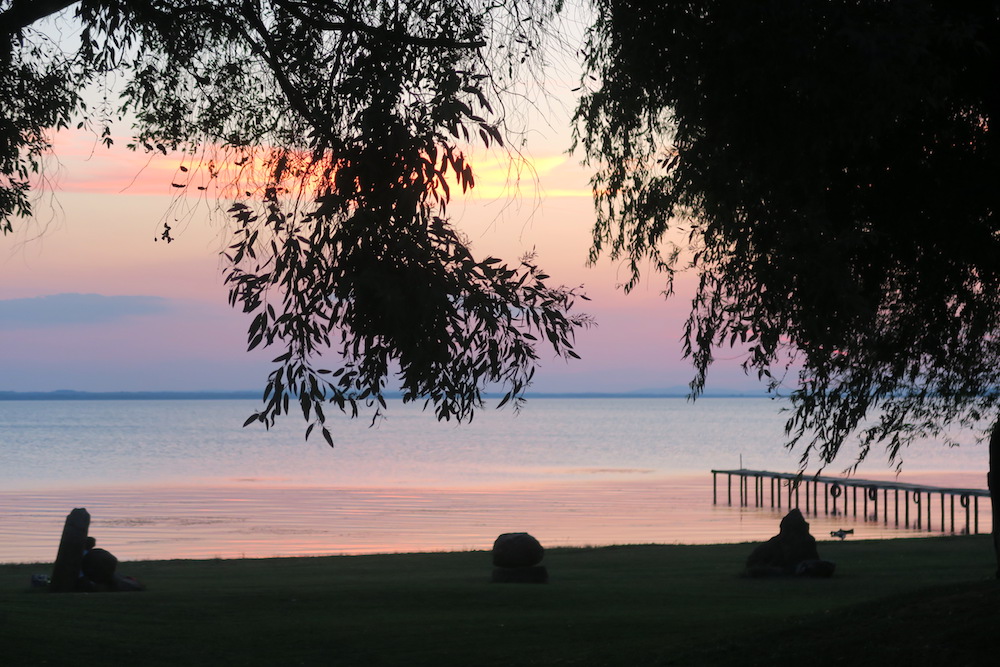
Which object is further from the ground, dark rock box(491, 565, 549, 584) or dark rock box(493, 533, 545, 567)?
dark rock box(493, 533, 545, 567)

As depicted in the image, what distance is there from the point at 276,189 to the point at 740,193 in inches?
171

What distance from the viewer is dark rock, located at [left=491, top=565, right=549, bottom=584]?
74.1 ft

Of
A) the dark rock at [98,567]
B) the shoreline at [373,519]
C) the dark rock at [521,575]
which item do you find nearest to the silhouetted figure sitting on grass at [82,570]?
the dark rock at [98,567]

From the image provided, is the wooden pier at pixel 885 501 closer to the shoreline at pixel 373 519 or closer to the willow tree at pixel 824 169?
the shoreline at pixel 373 519

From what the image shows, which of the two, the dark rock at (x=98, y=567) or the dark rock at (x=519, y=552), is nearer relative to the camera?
the dark rock at (x=98, y=567)

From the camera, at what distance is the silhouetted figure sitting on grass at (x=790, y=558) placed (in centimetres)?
2358

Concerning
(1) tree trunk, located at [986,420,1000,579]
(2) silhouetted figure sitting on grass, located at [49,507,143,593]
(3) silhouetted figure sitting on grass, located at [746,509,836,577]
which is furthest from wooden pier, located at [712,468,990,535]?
(1) tree trunk, located at [986,420,1000,579]

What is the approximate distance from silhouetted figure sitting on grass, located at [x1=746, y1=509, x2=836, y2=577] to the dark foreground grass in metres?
0.53

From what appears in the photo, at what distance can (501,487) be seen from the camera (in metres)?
72.3

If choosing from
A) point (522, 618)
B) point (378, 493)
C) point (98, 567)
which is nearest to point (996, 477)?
point (522, 618)

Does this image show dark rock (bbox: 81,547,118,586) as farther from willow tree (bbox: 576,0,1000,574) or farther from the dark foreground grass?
willow tree (bbox: 576,0,1000,574)

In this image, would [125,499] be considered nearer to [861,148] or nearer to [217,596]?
[217,596]

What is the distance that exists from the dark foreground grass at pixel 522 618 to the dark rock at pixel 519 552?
67 cm

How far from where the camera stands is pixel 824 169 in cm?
1097
